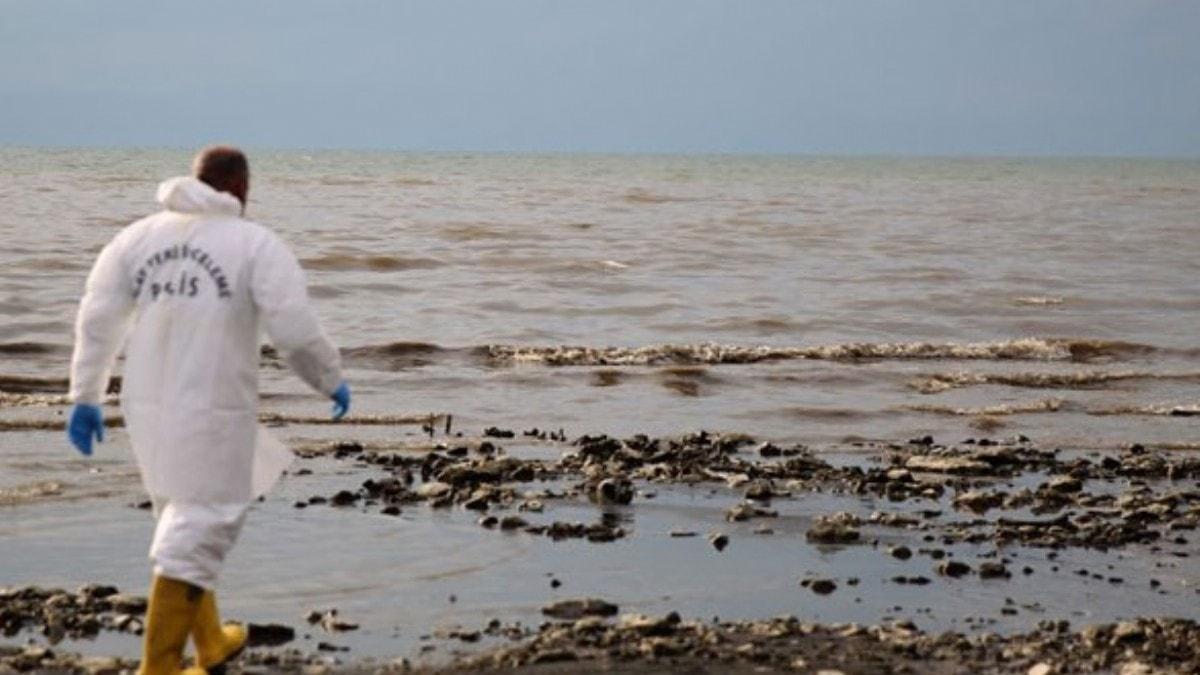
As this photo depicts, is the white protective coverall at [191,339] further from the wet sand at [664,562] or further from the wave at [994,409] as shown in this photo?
the wave at [994,409]

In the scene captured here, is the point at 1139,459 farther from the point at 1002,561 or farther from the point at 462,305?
the point at 462,305

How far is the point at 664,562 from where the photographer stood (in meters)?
9.47

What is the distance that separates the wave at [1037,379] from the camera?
18.1 m

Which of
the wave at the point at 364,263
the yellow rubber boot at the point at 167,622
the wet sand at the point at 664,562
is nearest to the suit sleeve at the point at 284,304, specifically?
the yellow rubber boot at the point at 167,622

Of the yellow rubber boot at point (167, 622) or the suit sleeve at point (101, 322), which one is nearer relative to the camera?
the suit sleeve at point (101, 322)

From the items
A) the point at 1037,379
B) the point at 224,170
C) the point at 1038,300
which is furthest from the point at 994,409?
the point at 224,170

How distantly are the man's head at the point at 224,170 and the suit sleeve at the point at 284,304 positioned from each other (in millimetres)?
278

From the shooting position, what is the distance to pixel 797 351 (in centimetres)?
2023

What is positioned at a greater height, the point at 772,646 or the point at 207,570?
the point at 207,570

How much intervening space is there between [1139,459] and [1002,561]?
397 cm

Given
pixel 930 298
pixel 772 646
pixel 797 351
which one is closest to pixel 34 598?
pixel 772 646

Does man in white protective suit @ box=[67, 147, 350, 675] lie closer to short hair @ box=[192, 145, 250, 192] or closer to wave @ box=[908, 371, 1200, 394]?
short hair @ box=[192, 145, 250, 192]

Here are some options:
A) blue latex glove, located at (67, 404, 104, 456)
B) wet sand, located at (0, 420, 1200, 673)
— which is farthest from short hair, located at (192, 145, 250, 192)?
wet sand, located at (0, 420, 1200, 673)

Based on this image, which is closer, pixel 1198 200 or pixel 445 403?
pixel 445 403
